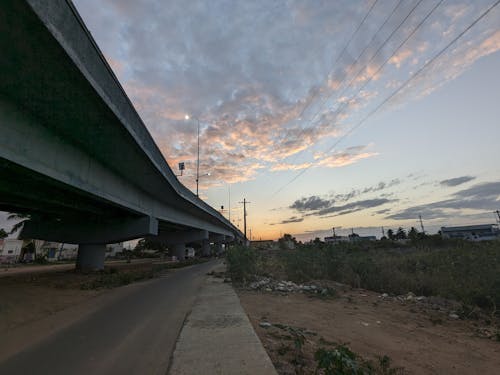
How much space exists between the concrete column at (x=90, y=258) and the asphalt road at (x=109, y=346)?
1523 cm

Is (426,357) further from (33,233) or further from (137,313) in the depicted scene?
(33,233)

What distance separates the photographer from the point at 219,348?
14.6 ft

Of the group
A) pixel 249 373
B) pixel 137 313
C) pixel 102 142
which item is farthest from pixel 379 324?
pixel 102 142

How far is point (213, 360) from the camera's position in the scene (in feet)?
13.1

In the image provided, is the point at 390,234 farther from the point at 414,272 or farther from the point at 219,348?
the point at 219,348

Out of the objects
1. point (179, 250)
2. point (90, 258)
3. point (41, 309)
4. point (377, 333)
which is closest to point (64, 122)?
point (41, 309)

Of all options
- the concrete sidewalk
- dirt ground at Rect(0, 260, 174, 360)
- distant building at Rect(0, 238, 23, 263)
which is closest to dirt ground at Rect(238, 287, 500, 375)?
the concrete sidewalk

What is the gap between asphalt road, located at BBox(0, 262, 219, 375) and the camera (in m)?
4.10

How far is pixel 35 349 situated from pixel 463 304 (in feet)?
38.1

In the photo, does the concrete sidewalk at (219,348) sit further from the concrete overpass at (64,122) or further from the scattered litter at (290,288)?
the concrete overpass at (64,122)

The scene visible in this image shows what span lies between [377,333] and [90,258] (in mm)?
21837

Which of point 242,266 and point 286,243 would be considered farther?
point 286,243

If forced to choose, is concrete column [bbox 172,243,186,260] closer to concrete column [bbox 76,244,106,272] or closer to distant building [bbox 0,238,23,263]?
concrete column [bbox 76,244,106,272]

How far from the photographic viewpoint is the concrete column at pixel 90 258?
21.0 metres
